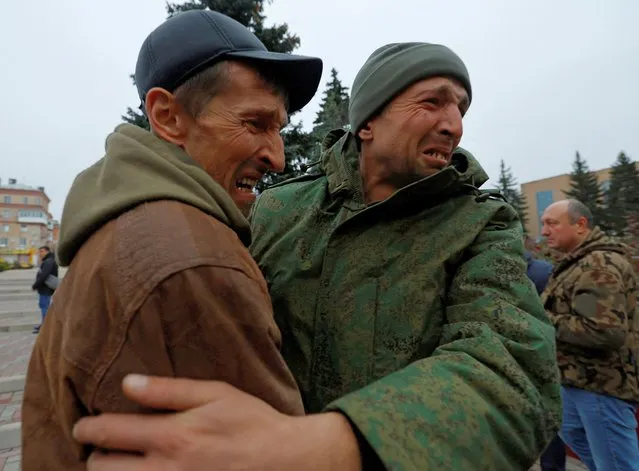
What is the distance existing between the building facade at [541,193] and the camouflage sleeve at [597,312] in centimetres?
6107

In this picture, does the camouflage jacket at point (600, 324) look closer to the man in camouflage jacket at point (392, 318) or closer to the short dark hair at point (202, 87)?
the man in camouflage jacket at point (392, 318)

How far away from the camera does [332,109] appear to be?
13492mm

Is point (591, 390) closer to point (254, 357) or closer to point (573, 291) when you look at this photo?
point (573, 291)

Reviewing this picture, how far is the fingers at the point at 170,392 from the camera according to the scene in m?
0.79

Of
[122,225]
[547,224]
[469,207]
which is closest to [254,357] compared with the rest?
[122,225]

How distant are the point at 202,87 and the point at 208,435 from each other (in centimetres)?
96

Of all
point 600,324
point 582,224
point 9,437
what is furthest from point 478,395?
point 9,437

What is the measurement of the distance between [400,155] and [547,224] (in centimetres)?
325

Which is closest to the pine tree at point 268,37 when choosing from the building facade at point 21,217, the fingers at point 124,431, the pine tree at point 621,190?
the fingers at point 124,431

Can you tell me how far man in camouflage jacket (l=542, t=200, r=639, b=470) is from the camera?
3234 mm

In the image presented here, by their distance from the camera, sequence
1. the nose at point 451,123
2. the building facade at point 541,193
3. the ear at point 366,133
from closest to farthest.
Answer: the nose at point 451,123 → the ear at point 366,133 → the building facade at point 541,193

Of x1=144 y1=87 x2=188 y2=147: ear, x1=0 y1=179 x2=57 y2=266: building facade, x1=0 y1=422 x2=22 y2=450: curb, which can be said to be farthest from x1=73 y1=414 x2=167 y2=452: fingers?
x1=0 y1=179 x2=57 y2=266: building facade

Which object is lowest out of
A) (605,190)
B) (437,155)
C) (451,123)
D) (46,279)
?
(605,190)

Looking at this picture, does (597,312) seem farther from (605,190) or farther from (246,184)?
(605,190)
